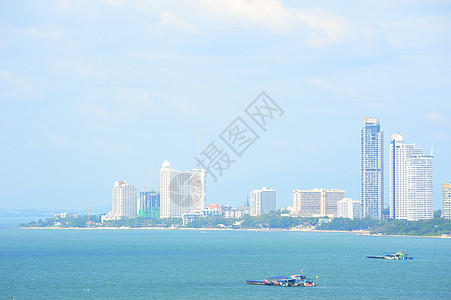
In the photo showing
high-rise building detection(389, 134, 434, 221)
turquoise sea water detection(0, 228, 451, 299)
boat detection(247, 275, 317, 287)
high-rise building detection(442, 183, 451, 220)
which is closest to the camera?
turquoise sea water detection(0, 228, 451, 299)

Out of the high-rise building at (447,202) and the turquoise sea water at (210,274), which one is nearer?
the turquoise sea water at (210,274)

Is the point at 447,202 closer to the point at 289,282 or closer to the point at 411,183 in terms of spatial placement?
the point at 411,183

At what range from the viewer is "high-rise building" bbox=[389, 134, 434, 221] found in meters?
187

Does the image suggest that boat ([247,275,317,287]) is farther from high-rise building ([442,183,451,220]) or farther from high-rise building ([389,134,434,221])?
high-rise building ([389,134,434,221])

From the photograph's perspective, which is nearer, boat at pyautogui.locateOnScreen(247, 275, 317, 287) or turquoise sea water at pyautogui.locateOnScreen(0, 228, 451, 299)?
turquoise sea water at pyautogui.locateOnScreen(0, 228, 451, 299)

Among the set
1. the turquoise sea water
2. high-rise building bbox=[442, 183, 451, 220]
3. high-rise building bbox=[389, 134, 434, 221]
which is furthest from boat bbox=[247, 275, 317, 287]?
high-rise building bbox=[389, 134, 434, 221]

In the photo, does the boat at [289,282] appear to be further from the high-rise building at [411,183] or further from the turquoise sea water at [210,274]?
the high-rise building at [411,183]

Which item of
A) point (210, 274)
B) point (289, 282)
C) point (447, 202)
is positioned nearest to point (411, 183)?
point (447, 202)

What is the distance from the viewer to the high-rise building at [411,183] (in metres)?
187

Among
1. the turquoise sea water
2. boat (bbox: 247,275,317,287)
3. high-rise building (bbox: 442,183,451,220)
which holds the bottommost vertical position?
the turquoise sea water

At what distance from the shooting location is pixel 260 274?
67.2 m

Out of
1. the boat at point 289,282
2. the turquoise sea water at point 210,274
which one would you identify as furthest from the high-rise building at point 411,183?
the boat at point 289,282

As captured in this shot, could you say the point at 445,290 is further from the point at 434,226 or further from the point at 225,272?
the point at 434,226

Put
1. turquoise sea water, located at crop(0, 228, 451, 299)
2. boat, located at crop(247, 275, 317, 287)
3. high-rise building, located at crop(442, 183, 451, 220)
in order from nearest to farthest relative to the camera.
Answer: turquoise sea water, located at crop(0, 228, 451, 299) → boat, located at crop(247, 275, 317, 287) → high-rise building, located at crop(442, 183, 451, 220)
